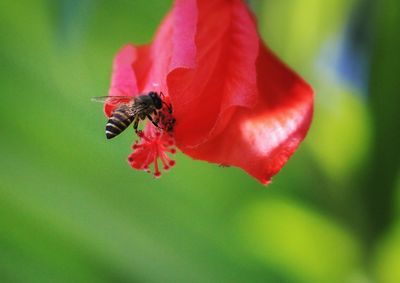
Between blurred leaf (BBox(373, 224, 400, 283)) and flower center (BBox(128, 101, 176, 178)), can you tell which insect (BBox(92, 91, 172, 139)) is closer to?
flower center (BBox(128, 101, 176, 178))

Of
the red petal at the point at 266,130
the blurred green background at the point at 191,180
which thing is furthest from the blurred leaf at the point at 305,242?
the red petal at the point at 266,130

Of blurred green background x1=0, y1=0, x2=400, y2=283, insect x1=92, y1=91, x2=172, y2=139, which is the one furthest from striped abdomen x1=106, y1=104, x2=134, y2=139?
blurred green background x1=0, y1=0, x2=400, y2=283

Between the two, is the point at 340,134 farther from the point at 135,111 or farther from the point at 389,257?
the point at 135,111

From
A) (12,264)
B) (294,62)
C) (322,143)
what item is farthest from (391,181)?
(12,264)

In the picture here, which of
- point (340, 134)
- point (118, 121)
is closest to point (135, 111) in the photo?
point (118, 121)

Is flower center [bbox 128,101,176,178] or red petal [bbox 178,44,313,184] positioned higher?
red petal [bbox 178,44,313,184]

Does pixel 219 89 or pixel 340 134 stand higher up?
pixel 340 134
